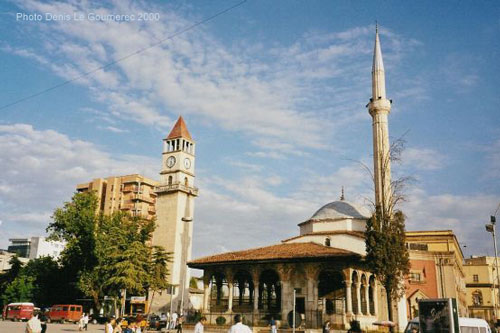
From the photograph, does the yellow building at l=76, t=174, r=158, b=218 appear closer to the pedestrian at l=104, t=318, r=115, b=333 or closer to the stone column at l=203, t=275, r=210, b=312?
the stone column at l=203, t=275, r=210, b=312

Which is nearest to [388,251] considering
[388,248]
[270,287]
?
[388,248]

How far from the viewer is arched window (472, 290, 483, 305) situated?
66.7 meters

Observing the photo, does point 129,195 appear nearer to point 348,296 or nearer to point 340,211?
point 340,211

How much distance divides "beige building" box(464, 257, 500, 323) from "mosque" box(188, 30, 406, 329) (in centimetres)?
3670

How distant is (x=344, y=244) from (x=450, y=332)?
74.2 ft

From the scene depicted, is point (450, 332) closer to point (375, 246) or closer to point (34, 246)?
point (375, 246)

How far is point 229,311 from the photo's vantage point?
104 feet

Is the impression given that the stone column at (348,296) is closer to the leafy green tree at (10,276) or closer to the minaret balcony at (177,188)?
the minaret balcony at (177,188)

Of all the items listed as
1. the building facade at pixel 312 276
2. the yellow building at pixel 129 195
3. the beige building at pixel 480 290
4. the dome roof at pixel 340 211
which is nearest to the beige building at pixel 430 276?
the building facade at pixel 312 276

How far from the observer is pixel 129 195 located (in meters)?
70.3

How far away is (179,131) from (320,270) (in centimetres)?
3098

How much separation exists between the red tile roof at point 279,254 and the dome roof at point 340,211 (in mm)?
4121

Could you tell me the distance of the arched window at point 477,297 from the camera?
66.7 meters

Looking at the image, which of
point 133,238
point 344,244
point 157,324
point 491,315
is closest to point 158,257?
point 133,238
